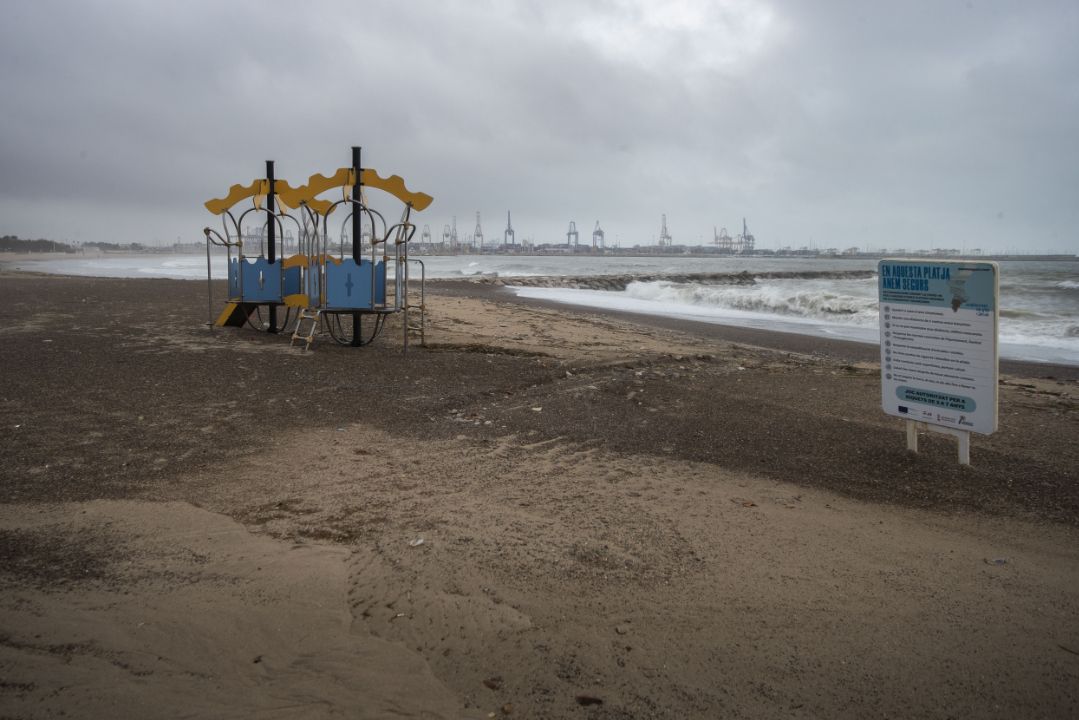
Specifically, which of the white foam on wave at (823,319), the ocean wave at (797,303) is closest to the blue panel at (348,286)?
the white foam on wave at (823,319)

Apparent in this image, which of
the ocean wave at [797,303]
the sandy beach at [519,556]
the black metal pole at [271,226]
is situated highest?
the black metal pole at [271,226]

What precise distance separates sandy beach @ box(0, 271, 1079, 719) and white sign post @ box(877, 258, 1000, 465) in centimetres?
37

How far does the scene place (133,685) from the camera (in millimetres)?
2580

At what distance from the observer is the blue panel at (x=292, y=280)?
41.5 ft

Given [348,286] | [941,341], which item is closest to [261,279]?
[348,286]

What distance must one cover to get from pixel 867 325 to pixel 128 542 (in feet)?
62.2

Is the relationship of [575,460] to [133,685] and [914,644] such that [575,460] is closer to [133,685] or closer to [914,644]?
[914,644]

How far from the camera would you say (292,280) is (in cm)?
1274

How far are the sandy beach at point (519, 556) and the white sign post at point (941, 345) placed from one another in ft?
1.20

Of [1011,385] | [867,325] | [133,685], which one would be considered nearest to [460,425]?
[133,685]

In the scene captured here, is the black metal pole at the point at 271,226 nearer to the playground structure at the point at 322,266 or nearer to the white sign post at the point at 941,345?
Result: the playground structure at the point at 322,266

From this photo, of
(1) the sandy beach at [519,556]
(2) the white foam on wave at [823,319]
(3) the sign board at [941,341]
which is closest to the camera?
(1) the sandy beach at [519,556]

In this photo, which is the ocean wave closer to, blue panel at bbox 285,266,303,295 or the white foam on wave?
the white foam on wave

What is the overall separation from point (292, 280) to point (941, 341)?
34.0 ft
